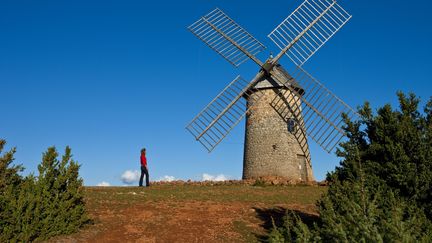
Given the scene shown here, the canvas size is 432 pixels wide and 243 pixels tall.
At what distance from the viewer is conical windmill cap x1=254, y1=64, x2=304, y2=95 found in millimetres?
25188

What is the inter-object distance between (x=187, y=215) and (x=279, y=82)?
1270 cm

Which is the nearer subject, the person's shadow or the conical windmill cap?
the person's shadow

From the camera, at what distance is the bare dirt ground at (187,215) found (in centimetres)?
1265

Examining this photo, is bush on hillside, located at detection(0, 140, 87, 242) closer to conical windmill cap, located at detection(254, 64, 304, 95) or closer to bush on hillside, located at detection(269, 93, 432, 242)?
bush on hillside, located at detection(269, 93, 432, 242)

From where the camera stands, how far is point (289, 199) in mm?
18547

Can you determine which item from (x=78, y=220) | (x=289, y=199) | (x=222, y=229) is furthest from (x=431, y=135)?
(x=78, y=220)

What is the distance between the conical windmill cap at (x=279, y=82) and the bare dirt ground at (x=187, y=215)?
24.4 feet

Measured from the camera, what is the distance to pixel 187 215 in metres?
14.7

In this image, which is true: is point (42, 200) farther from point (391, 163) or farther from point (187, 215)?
point (391, 163)

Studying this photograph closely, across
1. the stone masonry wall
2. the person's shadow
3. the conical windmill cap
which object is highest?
the conical windmill cap

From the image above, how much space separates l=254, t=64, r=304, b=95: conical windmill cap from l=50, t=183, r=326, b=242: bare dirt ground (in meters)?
7.44

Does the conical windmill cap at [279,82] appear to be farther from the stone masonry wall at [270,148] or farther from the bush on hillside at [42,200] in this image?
the bush on hillside at [42,200]

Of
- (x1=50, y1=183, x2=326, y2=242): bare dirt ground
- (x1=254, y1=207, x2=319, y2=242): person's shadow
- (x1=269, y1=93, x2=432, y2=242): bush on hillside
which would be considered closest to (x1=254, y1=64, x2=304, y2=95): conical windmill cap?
(x1=50, y1=183, x2=326, y2=242): bare dirt ground

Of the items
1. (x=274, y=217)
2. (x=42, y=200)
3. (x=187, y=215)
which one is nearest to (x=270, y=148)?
(x=274, y=217)
